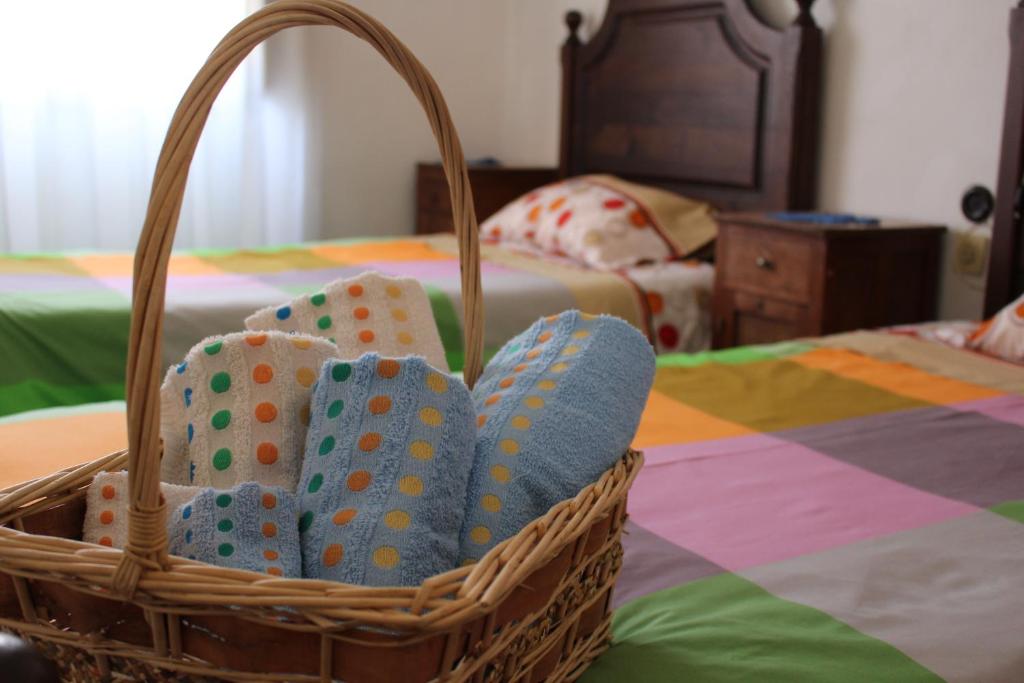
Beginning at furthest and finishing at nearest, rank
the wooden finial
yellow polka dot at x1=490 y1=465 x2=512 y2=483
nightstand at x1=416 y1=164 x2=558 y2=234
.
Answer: nightstand at x1=416 y1=164 x2=558 y2=234 → the wooden finial → yellow polka dot at x1=490 y1=465 x2=512 y2=483

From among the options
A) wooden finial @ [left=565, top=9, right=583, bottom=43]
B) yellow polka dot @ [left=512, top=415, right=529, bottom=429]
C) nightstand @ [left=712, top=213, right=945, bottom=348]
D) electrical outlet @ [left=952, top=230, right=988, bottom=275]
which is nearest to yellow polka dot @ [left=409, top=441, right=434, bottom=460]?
yellow polka dot @ [left=512, top=415, right=529, bottom=429]

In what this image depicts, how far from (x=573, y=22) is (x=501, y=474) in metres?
3.10

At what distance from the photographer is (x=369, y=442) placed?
0.75m

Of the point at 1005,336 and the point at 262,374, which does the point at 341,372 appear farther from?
the point at 1005,336

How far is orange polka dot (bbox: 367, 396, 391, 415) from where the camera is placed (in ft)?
2.51

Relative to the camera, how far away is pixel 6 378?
6.72 ft

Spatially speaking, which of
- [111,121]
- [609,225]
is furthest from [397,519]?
[111,121]

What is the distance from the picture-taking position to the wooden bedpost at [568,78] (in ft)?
12.1

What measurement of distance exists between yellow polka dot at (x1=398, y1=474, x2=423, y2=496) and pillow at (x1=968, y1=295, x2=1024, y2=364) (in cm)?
155

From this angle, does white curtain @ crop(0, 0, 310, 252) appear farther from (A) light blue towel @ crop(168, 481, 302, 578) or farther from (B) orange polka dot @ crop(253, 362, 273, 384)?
(A) light blue towel @ crop(168, 481, 302, 578)

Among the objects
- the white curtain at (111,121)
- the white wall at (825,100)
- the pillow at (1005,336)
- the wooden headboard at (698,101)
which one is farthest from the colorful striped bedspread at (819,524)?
the white curtain at (111,121)

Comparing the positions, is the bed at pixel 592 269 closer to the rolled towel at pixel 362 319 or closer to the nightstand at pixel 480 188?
the nightstand at pixel 480 188

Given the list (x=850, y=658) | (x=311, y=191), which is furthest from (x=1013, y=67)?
(x=311, y=191)

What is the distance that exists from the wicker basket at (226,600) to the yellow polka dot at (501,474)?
68 millimetres
